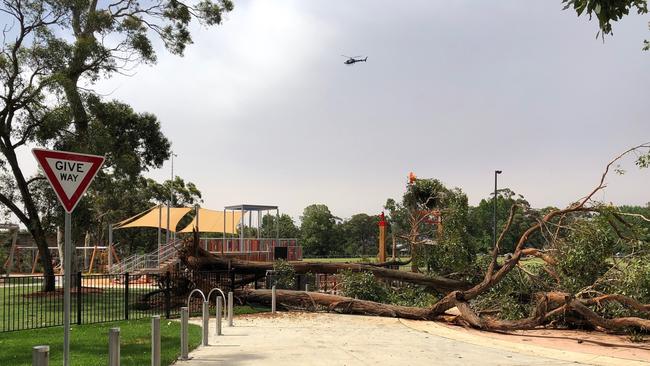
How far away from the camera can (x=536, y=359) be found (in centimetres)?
878

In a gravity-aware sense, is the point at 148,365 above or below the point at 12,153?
below

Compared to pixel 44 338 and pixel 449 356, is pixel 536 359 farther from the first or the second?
pixel 44 338

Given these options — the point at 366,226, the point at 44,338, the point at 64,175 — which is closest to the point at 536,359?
the point at 64,175

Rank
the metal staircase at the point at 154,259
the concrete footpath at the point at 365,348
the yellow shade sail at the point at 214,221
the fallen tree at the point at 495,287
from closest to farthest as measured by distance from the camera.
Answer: the concrete footpath at the point at 365,348, the fallen tree at the point at 495,287, the metal staircase at the point at 154,259, the yellow shade sail at the point at 214,221

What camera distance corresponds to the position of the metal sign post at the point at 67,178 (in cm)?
A: 517

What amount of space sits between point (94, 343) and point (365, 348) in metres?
4.68

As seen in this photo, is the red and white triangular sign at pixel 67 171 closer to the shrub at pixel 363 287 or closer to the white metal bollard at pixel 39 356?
the white metal bollard at pixel 39 356

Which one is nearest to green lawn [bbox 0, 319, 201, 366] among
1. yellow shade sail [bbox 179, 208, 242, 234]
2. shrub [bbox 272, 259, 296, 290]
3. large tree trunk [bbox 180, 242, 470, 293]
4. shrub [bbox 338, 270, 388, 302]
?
large tree trunk [bbox 180, 242, 470, 293]

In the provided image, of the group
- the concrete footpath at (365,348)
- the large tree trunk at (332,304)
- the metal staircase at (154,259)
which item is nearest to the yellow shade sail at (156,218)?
the metal staircase at (154,259)

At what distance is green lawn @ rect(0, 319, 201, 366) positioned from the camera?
317 inches

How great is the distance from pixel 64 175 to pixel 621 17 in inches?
210

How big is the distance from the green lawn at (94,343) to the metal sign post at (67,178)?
2836 mm

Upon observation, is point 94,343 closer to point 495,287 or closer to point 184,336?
point 184,336

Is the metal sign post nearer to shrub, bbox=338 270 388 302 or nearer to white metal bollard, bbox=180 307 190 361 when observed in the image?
white metal bollard, bbox=180 307 190 361
